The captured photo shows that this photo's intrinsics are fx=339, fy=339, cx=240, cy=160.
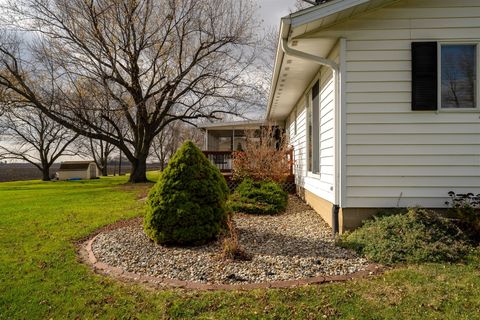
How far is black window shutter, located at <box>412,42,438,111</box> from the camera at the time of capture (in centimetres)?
467

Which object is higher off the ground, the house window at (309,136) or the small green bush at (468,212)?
the house window at (309,136)

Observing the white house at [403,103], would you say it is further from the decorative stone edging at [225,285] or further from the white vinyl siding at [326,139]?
the decorative stone edging at [225,285]

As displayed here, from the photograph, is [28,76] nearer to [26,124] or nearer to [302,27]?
[26,124]

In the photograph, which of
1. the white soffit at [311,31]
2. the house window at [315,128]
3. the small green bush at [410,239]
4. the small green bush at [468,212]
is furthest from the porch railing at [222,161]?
the small green bush at [468,212]

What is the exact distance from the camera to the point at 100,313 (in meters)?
2.80

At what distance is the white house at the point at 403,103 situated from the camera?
15.5 feet

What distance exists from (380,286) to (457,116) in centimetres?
295

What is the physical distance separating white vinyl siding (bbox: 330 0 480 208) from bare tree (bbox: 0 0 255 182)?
12.9 meters

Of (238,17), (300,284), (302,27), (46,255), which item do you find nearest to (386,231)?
(300,284)

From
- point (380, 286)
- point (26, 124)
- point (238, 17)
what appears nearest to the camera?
point (380, 286)

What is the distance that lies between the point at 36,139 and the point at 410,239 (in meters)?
32.4

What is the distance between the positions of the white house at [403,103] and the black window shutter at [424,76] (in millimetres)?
13

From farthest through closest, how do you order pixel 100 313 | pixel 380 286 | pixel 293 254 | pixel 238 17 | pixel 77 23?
1. pixel 238 17
2. pixel 77 23
3. pixel 293 254
4. pixel 380 286
5. pixel 100 313

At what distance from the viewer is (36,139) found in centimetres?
2952
